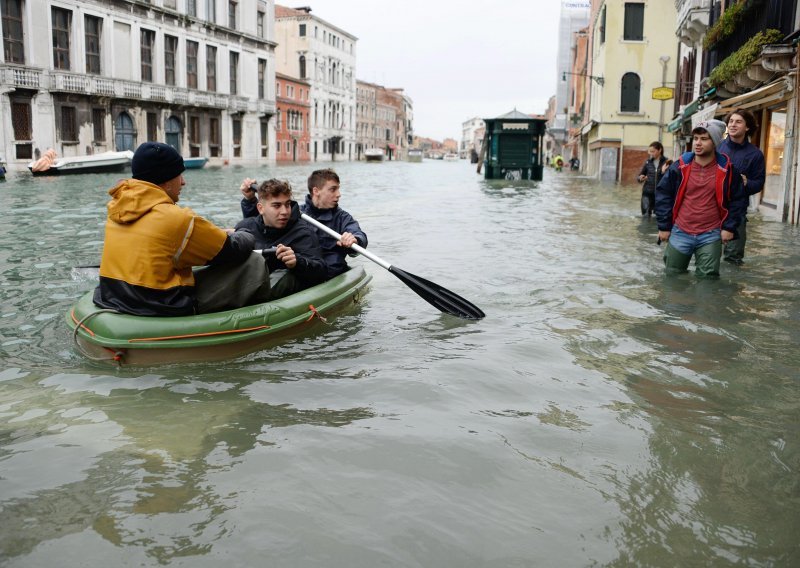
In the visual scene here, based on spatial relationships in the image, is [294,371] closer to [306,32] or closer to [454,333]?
[454,333]

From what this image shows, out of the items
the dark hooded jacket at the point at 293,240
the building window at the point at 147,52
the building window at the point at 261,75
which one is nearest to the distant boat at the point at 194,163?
the building window at the point at 147,52

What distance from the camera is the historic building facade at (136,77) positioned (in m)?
33.0

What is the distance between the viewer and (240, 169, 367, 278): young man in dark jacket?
22.5 feet

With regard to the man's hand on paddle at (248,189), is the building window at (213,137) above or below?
above

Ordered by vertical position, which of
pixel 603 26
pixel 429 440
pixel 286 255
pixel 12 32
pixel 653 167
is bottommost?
pixel 429 440

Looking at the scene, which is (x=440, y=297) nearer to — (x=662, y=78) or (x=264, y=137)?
(x=662, y=78)

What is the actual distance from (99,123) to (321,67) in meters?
44.2

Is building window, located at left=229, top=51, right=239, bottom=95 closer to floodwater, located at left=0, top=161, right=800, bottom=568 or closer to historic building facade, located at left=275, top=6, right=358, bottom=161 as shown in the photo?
historic building facade, located at left=275, top=6, right=358, bottom=161

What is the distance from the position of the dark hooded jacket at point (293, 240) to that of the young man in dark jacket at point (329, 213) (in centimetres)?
56

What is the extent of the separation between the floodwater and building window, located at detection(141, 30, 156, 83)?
38048 millimetres

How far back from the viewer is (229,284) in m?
5.21

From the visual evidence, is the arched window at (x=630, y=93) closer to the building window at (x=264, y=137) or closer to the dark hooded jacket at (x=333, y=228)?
the dark hooded jacket at (x=333, y=228)

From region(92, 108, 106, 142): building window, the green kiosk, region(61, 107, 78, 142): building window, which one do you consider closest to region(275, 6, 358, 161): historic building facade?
region(92, 108, 106, 142): building window

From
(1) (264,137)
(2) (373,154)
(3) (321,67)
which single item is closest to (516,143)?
(1) (264,137)
